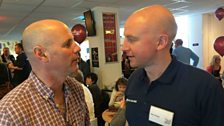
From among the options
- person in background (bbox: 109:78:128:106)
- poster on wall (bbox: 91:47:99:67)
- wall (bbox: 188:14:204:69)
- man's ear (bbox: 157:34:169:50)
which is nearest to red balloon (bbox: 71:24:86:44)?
poster on wall (bbox: 91:47:99:67)

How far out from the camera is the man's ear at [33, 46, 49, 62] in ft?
3.98

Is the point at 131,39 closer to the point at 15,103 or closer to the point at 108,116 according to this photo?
the point at 15,103

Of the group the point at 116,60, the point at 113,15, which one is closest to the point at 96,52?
the point at 116,60

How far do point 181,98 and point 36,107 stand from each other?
26.8 inches

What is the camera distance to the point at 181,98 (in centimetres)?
120

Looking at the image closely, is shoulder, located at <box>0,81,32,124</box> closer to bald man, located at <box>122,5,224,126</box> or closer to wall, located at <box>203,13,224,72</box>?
bald man, located at <box>122,5,224,126</box>

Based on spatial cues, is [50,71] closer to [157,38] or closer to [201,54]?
[157,38]

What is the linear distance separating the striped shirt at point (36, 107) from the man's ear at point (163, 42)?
531mm

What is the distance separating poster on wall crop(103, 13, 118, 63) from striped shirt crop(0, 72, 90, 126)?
15.5 ft

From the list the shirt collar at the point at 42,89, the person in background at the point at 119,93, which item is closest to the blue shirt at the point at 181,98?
the shirt collar at the point at 42,89

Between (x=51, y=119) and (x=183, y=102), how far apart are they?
0.62 metres

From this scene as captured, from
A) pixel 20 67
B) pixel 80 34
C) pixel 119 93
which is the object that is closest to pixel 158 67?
pixel 119 93

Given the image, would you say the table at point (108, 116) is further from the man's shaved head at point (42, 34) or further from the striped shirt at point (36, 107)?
the man's shaved head at point (42, 34)

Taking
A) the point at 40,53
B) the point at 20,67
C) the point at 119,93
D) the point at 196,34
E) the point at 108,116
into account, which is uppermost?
the point at 196,34
